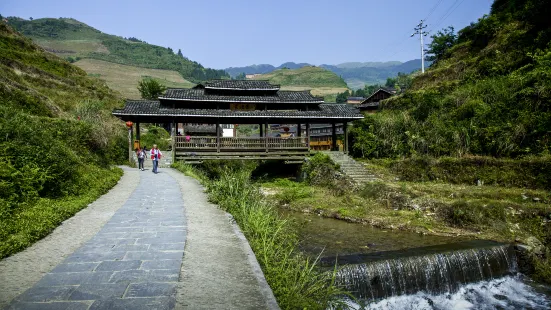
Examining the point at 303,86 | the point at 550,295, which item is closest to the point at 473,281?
the point at 550,295

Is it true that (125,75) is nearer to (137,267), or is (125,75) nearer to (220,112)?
(220,112)

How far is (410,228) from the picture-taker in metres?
11.6

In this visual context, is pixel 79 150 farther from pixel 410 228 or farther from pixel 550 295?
pixel 550 295

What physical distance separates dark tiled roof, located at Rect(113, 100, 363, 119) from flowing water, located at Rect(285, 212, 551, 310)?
12.0 m

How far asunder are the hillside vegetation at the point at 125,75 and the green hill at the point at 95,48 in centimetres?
918

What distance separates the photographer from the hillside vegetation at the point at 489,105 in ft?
52.6

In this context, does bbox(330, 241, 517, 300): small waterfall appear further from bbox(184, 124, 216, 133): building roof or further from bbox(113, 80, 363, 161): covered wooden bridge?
bbox(184, 124, 216, 133): building roof

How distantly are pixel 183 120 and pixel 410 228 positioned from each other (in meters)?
15.0

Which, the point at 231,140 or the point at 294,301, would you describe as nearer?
the point at 294,301

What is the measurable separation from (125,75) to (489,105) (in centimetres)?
10051

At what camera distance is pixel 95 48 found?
140875mm

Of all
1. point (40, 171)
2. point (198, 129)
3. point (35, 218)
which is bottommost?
Answer: point (35, 218)

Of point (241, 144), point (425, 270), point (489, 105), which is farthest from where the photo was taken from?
point (241, 144)

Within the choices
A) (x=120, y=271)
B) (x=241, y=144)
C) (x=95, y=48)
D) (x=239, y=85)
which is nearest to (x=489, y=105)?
(x=241, y=144)
